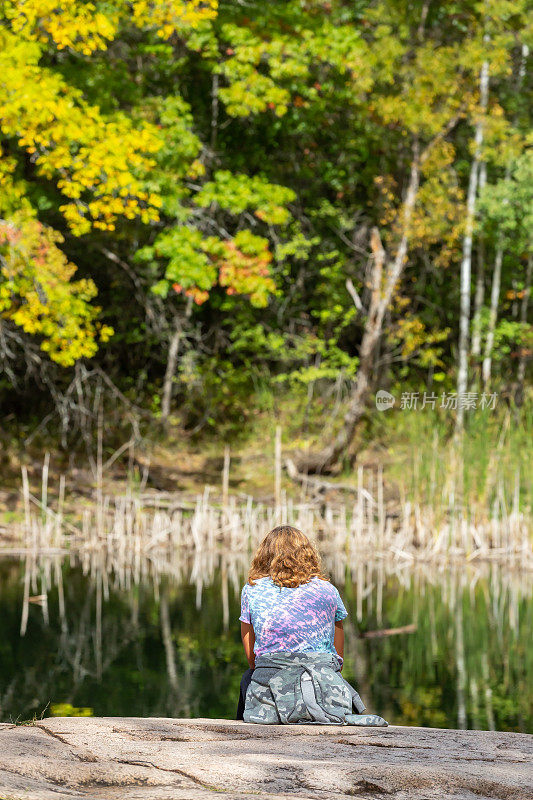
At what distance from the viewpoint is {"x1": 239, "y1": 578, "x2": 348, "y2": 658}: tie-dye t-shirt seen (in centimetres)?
514

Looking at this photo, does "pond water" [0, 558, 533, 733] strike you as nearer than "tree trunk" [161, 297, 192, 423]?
Yes

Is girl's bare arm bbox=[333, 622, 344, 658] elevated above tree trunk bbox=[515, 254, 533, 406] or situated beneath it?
situated beneath

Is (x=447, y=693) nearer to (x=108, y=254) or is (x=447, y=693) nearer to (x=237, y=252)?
(x=237, y=252)

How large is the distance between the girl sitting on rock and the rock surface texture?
0.13 metres

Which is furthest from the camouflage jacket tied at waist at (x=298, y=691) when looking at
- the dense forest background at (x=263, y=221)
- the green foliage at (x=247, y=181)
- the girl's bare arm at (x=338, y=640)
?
the green foliage at (x=247, y=181)

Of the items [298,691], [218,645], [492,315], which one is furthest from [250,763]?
[492,315]

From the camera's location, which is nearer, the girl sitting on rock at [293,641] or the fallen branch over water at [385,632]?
the girl sitting on rock at [293,641]

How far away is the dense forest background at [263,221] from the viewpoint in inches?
610

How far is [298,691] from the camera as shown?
507cm

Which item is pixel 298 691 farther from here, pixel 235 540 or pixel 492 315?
pixel 492 315

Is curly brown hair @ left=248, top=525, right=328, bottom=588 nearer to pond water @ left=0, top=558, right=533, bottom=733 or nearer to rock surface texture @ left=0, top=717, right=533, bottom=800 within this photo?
rock surface texture @ left=0, top=717, right=533, bottom=800

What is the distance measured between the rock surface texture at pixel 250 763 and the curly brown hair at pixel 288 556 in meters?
0.67

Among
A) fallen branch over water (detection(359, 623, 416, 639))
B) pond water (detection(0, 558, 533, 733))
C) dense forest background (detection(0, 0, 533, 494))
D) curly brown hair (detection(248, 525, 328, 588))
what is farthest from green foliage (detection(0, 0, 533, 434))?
curly brown hair (detection(248, 525, 328, 588))

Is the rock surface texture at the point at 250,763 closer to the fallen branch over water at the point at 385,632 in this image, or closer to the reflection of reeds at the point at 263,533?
the fallen branch over water at the point at 385,632
